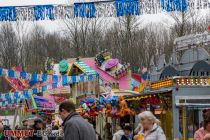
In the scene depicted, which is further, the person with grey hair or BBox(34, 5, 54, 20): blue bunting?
BBox(34, 5, 54, 20): blue bunting

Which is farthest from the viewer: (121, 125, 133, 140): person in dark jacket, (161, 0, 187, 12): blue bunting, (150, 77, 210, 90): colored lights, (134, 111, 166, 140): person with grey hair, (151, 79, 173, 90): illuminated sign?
(161, 0, 187, 12): blue bunting

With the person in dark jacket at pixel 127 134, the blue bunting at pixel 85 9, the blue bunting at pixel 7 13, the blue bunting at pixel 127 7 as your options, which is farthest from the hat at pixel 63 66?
the person in dark jacket at pixel 127 134

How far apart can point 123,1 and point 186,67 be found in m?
5.91

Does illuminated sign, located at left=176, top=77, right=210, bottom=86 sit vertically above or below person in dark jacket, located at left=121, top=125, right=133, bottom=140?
above

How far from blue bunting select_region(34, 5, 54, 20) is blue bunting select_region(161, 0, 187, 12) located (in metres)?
3.74

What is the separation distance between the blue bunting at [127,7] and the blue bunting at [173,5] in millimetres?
859

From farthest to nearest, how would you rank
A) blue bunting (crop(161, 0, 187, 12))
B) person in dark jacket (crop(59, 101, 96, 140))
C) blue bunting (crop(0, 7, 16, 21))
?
1. blue bunting (crop(0, 7, 16, 21))
2. blue bunting (crop(161, 0, 187, 12))
3. person in dark jacket (crop(59, 101, 96, 140))

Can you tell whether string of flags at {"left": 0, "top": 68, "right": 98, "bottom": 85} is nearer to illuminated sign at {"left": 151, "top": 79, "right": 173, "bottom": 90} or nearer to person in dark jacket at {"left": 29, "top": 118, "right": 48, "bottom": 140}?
illuminated sign at {"left": 151, "top": 79, "right": 173, "bottom": 90}

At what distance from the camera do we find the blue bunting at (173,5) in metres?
16.8

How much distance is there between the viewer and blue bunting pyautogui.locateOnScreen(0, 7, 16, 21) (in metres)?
17.4

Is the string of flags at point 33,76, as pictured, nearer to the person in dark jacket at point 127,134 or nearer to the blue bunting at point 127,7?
the blue bunting at point 127,7

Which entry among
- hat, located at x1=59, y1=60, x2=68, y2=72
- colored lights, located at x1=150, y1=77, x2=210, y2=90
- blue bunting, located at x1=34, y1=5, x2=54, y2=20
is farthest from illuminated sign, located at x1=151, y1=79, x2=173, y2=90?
hat, located at x1=59, y1=60, x2=68, y2=72

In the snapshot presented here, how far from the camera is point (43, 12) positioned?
1794 cm

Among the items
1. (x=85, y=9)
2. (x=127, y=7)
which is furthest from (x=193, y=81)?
(x=85, y=9)
